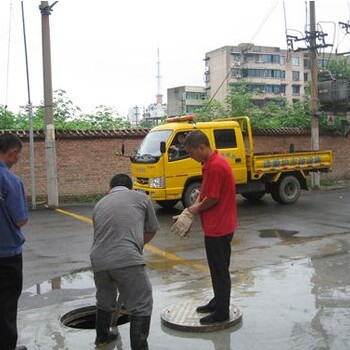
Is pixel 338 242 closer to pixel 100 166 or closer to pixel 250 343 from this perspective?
pixel 250 343

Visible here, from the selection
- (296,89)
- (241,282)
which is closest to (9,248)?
(241,282)

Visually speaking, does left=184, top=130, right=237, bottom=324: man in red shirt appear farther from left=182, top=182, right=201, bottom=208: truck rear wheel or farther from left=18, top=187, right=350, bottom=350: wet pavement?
left=182, top=182, right=201, bottom=208: truck rear wheel

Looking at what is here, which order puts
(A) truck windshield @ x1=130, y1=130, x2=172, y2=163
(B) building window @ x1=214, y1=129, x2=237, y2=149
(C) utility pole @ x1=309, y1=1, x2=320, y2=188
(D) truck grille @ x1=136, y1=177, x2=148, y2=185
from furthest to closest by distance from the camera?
(C) utility pole @ x1=309, y1=1, x2=320, y2=188, (B) building window @ x1=214, y1=129, x2=237, y2=149, (D) truck grille @ x1=136, y1=177, x2=148, y2=185, (A) truck windshield @ x1=130, y1=130, x2=172, y2=163

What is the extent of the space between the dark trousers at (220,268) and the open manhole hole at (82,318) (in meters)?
1.08

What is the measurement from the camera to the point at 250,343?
179 inches

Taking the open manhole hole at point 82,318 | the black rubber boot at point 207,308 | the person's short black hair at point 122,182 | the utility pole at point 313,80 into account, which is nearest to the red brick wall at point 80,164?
the utility pole at point 313,80

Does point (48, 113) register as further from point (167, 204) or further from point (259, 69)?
point (259, 69)

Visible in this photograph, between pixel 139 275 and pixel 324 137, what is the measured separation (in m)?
18.2

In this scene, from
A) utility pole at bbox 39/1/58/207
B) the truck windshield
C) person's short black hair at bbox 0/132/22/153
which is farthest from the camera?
utility pole at bbox 39/1/58/207

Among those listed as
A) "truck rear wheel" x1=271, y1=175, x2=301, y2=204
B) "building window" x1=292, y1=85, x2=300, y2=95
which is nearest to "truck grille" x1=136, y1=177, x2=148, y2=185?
"truck rear wheel" x1=271, y1=175, x2=301, y2=204

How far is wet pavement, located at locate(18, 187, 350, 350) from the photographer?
15.4 feet

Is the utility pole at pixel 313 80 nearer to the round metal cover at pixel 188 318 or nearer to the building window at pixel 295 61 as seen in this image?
the round metal cover at pixel 188 318

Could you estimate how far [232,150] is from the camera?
13492 mm

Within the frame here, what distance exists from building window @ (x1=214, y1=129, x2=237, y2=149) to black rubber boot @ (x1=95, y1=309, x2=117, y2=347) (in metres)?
9.15
